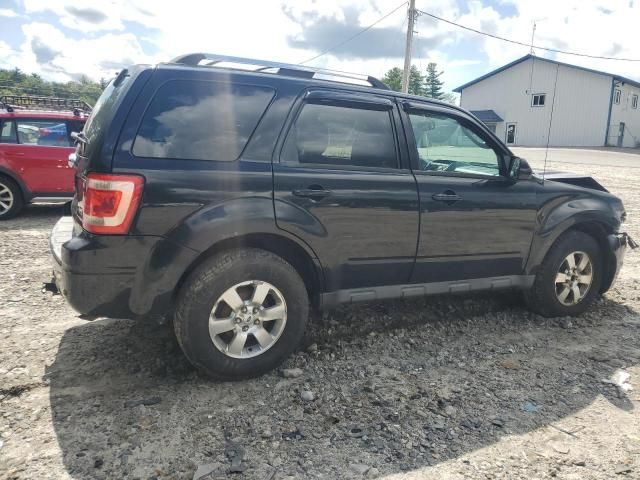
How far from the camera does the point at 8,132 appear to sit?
7688mm

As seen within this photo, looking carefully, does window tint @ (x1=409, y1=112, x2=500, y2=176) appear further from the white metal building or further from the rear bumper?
the white metal building

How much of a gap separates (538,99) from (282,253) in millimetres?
42127

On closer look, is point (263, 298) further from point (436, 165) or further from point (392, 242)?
point (436, 165)

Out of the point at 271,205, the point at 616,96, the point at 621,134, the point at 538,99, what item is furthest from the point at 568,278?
the point at 621,134

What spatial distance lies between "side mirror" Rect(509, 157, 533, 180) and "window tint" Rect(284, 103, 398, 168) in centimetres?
110

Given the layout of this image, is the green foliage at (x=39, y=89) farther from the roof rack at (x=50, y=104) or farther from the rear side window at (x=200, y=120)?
the rear side window at (x=200, y=120)

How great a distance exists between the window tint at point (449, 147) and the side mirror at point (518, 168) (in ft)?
0.35

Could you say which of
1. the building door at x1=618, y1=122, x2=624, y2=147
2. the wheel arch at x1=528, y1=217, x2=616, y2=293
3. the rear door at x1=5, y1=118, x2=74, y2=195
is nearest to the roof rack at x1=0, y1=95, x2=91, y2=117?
the rear door at x1=5, y1=118, x2=74, y2=195

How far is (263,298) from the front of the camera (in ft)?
10.1

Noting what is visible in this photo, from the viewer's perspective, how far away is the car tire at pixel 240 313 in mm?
2922

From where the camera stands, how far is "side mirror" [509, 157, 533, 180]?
3.98 meters

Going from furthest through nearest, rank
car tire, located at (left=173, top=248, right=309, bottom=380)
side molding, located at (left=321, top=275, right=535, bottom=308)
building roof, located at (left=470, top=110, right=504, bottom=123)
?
building roof, located at (left=470, top=110, right=504, bottom=123), side molding, located at (left=321, top=275, right=535, bottom=308), car tire, located at (left=173, top=248, right=309, bottom=380)

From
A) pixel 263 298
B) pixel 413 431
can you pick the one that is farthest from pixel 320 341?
pixel 413 431

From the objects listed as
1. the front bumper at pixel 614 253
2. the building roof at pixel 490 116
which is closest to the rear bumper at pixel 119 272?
the front bumper at pixel 614 253
